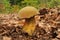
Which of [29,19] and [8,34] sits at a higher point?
[29,19]

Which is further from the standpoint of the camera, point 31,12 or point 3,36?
point 3,36

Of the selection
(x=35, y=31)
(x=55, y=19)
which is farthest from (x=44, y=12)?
(x=35, y=31)

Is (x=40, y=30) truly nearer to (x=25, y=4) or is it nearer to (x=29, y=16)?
(x=29, y=16)

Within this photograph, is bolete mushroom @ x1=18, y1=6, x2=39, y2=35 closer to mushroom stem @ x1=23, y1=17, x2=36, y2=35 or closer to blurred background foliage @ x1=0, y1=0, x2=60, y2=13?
mushroom stem @ x1=23, y1=17, x2=36, y2=35

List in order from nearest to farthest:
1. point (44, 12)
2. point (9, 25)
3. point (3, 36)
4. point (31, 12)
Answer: point (31, 12) → point (3, 36) → point (9, 25) → point (44, 12)

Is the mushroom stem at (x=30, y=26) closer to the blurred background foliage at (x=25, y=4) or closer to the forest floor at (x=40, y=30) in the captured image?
the forest floor at (x=40, y=30)

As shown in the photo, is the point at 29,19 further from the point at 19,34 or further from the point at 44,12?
the point at 44,12

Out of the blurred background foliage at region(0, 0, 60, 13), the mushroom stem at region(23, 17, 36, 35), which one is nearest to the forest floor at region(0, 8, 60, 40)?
the mushroom stem at region(23, 17, 36, 35)

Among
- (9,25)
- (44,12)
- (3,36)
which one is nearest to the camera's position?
(3,36)

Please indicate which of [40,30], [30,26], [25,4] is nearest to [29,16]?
[30,26]
